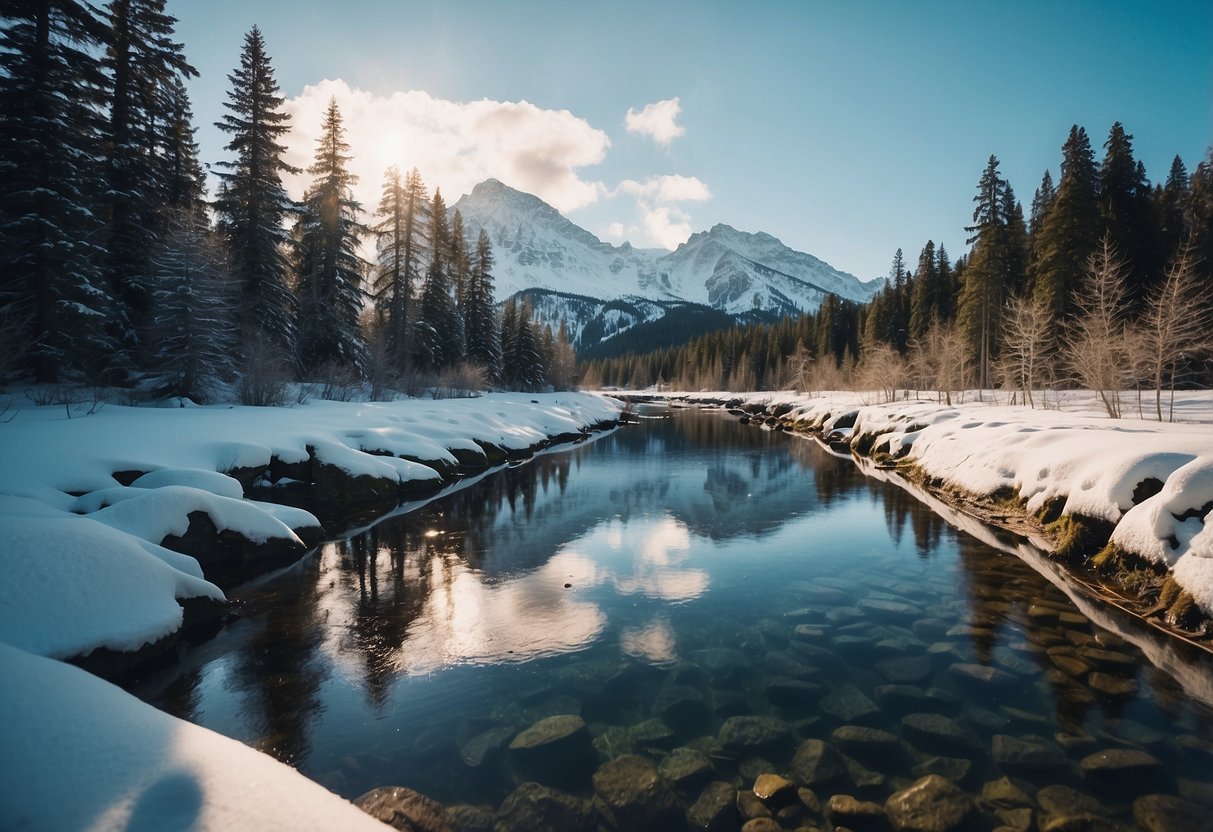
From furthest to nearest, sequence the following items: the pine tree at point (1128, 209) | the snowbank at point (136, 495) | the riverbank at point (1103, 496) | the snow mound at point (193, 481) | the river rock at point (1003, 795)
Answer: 1. the pine tree at point (1128, 209)
2. the snow mound at point (193, 481)
3. the riverbank at point (1103, 496)
4. the snowbank at point (136, 495)
5. the river rock at point (1003, 795)

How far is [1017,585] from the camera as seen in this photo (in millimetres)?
8773

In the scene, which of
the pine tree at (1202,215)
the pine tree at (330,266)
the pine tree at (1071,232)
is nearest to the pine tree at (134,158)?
the pine tree at (330,266)

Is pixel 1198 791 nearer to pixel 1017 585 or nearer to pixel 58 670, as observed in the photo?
pixel 1017 585

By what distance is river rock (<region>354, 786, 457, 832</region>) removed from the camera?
3.95 meters

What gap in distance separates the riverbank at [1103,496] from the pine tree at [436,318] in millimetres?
31122

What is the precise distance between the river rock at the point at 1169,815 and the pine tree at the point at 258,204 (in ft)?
86.9

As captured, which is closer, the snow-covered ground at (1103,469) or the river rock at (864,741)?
the river rock at (864,741)

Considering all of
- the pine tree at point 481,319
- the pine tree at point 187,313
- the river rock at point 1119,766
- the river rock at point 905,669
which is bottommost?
the river rock at point 905,669

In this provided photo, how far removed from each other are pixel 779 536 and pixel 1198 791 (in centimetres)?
795

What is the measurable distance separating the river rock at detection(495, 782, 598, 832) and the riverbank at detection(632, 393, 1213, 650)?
7.92m

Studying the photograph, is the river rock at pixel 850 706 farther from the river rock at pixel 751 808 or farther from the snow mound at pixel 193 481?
the snow mound at pixel 193 481

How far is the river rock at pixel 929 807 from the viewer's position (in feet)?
13.0

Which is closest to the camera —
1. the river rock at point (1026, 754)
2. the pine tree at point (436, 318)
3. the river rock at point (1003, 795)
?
the river rock at point (1003, 795)

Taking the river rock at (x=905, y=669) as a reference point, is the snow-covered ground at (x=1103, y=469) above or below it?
above
